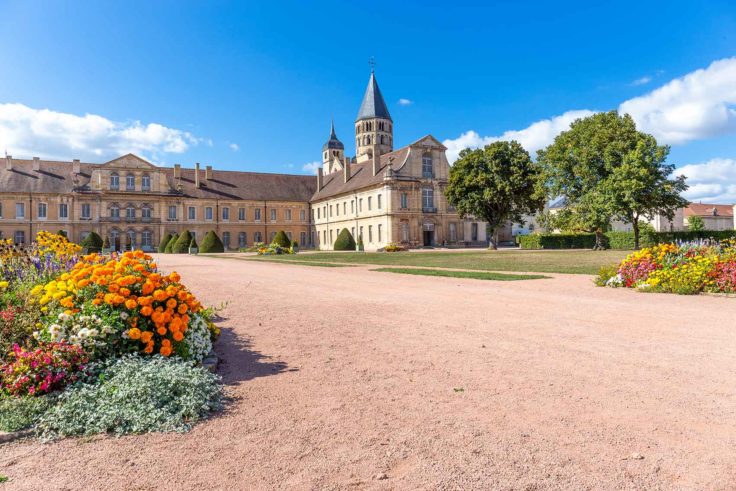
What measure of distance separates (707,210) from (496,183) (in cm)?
6939

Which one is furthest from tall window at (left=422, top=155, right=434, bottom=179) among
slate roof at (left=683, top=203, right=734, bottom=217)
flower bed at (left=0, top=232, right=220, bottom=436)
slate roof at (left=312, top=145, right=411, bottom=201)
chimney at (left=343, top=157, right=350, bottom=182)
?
slate roof at (left=683, top=203, right=734, bottom=217)

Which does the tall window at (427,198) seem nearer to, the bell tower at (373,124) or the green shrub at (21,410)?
the bell tower at (373,124)

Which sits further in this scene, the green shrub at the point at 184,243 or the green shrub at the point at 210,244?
the green shrub at the point at 184,243

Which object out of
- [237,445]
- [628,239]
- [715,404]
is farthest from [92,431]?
[628,239]

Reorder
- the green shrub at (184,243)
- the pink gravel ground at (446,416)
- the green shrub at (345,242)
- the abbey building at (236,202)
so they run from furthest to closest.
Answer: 1. the abbey building at (236,202)
2. the green shrub at (345,242)
3. the green shrub at (184,243)
4. the pink gravel ground at (446,416)

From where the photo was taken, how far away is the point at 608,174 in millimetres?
36625

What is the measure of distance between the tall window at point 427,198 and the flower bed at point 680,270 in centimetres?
3909

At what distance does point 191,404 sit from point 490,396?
246 cm

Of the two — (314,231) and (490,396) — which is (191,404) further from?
(314,231)

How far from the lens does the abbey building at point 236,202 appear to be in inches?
2053

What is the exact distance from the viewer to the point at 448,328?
7395 millimetres

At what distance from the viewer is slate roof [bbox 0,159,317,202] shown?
54.3 m

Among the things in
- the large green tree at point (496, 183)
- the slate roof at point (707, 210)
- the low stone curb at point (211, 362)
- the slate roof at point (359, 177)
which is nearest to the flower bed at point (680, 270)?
the low stone curb at point (211, 362)

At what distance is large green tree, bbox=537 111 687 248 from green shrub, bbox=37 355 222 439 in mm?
35032
